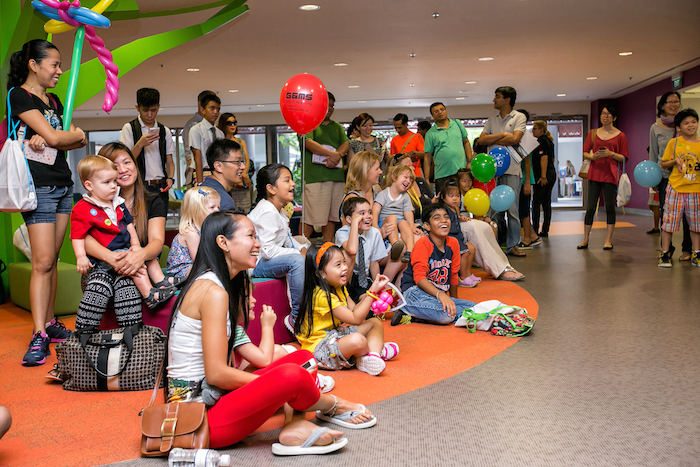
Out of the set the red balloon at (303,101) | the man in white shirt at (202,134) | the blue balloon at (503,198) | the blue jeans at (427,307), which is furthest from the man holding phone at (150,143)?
the blue balloon at (503,198)

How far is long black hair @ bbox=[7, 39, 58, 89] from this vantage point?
3051 millimetres

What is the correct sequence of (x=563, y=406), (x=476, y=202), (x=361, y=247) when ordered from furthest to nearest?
(x=476, y=202)
(x=361, y=247)
(x=563, y=406)

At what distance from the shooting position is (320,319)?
3.00 m

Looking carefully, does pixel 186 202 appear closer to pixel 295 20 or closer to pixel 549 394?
pixel 549 394

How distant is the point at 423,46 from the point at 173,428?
280 inches

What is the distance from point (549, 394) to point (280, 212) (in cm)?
184

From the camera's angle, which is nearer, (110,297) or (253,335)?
(110,297)

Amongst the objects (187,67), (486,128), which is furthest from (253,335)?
(187,67)

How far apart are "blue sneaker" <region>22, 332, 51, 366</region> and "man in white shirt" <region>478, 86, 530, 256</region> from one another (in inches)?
178

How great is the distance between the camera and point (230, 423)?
1920mm

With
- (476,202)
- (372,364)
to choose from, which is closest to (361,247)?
(372,364)

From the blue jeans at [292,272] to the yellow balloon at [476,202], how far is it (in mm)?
2780

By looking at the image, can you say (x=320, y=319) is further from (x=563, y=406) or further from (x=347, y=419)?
(x=563, y=406)

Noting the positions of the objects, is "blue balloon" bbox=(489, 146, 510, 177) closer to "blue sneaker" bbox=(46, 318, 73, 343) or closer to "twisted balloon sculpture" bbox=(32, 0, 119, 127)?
"twisted balloon sculpture" bbox=(32, 0, 119, 127)
